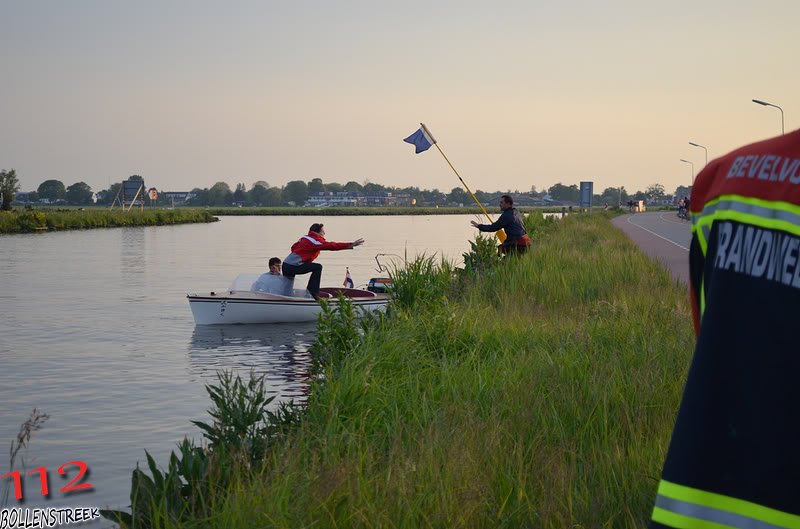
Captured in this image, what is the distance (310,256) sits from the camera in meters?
19.9

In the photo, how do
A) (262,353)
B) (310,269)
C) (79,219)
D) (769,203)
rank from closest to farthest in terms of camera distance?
1. (769,203)
2. (262,353)
3. (310,269)
4. (79,219)

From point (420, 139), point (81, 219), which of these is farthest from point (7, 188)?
point (420, 139)

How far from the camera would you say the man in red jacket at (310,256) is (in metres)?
19.9

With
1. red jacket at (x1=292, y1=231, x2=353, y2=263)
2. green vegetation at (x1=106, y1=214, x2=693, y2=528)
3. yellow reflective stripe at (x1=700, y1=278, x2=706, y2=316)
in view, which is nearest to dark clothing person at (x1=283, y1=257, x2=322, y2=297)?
red jacket at (x1=292, y1=231, x2=353, y2=263)

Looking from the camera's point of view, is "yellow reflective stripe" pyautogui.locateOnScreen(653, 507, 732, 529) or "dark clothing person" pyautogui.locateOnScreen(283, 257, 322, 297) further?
"dark clothing person" pyautogui.locateOnScreen(283, 257, 322, 297)

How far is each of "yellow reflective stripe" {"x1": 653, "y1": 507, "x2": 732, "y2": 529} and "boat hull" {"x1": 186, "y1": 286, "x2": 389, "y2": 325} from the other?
17.8 metres

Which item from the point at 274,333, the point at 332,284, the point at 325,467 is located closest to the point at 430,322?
the point at 325,467

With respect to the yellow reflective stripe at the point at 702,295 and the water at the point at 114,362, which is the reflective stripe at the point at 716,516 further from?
the water at the point at 114,362

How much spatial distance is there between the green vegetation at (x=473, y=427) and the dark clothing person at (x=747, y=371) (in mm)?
2857

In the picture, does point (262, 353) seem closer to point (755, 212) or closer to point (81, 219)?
point (755, 212)

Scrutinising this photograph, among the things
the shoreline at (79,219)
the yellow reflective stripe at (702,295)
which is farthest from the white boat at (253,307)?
the shoreline at (79,219)

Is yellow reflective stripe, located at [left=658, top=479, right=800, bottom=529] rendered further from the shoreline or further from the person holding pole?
the shoreline

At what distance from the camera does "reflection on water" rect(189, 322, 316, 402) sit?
1423 cm

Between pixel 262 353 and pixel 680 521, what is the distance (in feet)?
51.1
